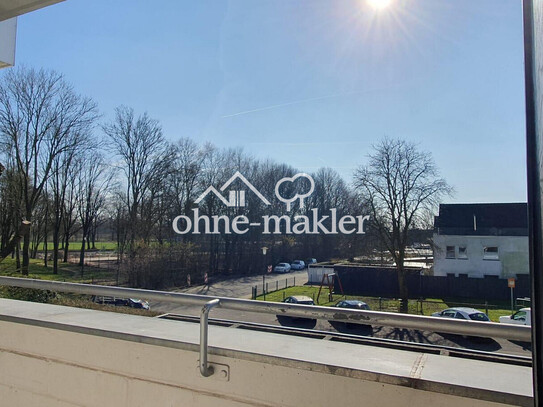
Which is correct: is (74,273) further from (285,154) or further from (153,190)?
(285,154)

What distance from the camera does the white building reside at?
7.04m

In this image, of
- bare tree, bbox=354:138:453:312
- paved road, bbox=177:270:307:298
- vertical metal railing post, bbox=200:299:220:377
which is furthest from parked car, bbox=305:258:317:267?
vertical metal railing post, bbox=200:299:220:377

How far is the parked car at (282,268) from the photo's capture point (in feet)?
32.8

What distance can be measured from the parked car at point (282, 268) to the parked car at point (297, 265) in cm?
14

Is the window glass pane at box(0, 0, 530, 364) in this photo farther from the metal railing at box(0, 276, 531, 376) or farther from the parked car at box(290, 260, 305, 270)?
the metal railing at box(0, 276, 531, 376)

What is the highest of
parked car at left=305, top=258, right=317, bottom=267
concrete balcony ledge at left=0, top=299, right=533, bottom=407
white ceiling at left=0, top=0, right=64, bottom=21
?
white ceiling at left=0, top=0, right=64, bottom=21

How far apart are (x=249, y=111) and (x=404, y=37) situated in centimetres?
524

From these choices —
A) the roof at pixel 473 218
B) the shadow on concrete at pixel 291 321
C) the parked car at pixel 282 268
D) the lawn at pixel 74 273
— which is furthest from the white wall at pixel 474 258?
the lawn at pixel 74 273

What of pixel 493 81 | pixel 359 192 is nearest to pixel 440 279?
pixel 359 192

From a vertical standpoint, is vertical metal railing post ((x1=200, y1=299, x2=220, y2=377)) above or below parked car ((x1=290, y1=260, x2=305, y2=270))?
above

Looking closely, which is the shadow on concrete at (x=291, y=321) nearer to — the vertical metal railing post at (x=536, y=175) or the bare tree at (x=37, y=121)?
the vertical metal railing post at (x=536, y=175)

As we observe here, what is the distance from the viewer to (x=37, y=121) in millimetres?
11156

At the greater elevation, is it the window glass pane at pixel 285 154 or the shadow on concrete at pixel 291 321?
the window glass pane at pixel 285 154

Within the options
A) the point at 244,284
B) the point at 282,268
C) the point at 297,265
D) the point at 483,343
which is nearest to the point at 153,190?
the point at 244,284
